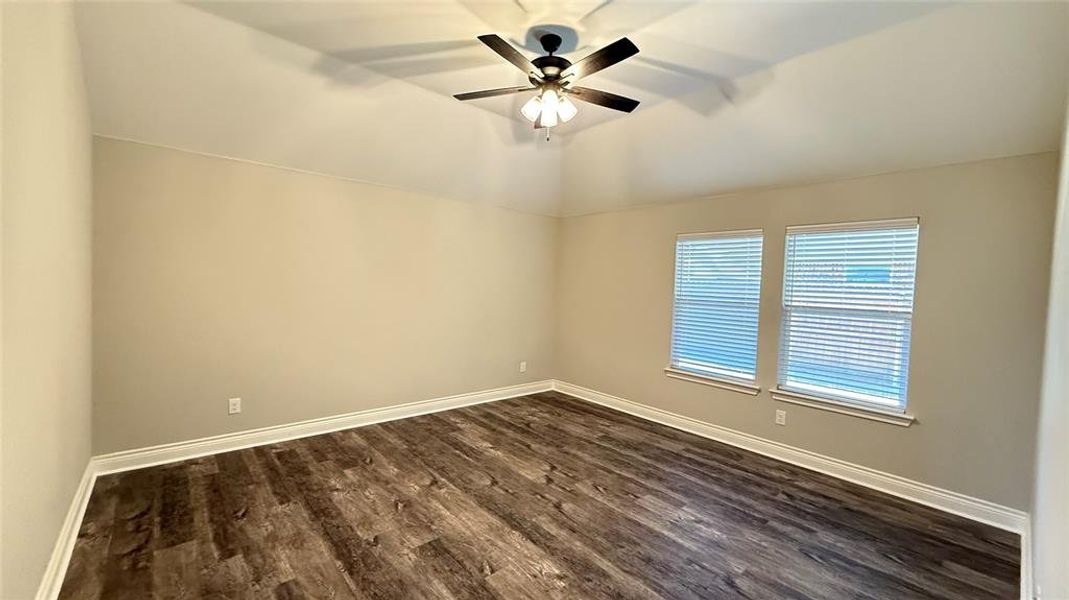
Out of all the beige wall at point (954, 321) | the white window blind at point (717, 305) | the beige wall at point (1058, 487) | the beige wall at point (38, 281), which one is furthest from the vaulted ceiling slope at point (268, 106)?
the beige wall at point (1058, 487)

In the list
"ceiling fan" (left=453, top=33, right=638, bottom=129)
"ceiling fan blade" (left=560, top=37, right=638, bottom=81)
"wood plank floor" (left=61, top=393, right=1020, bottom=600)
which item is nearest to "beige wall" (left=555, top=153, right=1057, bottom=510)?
"wood plank floor" (left=61, top=393, right=1020, bottom=600)

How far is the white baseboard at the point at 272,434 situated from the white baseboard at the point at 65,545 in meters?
0.28

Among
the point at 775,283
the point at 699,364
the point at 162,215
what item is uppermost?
the point at 162,215

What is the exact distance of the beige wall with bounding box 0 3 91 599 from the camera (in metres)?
1.35

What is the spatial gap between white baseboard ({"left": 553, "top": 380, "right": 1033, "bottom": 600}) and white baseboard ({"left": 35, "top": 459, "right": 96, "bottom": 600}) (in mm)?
4329

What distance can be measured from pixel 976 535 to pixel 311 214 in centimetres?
523

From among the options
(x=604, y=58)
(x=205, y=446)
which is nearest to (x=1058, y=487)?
(x=604, y=58)

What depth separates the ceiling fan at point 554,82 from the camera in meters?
2.25

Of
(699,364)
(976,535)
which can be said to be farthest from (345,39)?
(976,535)

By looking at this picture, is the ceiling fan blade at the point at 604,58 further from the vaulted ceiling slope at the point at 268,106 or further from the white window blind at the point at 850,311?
the white window blind at the point at 850,311

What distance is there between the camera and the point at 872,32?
2373 mm

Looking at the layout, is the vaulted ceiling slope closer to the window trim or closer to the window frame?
the window trim

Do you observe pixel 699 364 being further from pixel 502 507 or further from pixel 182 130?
pixel 182 130

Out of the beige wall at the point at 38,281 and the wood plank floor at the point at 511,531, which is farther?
the wood plank floor at the point at 511,531
